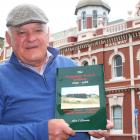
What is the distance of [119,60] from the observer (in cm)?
2606

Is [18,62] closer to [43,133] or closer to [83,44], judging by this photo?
[43,133]

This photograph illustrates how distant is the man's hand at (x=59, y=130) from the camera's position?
2.24 meters

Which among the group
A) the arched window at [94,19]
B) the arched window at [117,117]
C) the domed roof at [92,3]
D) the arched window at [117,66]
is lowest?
A: the arched window at [117,117]

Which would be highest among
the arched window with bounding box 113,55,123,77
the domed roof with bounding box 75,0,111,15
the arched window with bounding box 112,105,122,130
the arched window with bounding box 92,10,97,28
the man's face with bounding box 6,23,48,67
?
the domed roof with bounding box 75,0,111,15

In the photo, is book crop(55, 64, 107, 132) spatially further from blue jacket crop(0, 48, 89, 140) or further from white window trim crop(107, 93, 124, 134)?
white window trim crop(107, 93, 124, 134)

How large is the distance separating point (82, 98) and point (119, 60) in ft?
78.1

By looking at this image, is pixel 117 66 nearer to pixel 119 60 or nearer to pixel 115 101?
pixel 119 60

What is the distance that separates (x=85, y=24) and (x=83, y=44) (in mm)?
2847

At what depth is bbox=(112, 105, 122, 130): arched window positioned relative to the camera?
2514cm

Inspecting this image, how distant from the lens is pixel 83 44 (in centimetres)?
2792

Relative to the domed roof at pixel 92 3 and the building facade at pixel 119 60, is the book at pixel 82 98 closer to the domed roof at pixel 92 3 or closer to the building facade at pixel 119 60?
the building facade at pixel 119 60

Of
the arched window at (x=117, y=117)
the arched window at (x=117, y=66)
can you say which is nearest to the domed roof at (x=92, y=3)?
the arched window at (x=117, y=66)

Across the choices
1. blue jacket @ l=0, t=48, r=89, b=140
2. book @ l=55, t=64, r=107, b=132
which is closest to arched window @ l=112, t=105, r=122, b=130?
blue jacket @ l=0, t=48, r=89, b=140

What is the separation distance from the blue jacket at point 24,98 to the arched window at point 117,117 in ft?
74.8
